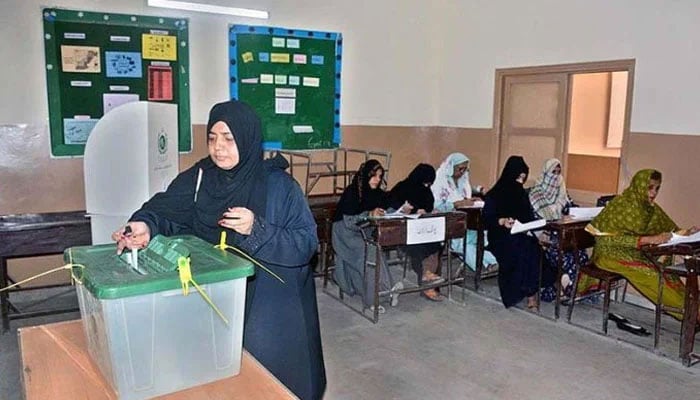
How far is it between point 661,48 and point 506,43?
1482 mm

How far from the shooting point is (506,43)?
214 inches

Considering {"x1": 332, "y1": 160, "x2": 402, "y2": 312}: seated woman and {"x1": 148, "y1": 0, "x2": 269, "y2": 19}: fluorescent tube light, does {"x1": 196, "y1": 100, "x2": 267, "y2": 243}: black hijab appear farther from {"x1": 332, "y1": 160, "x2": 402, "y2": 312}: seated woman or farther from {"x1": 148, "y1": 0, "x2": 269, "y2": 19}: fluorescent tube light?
{"x1": 148, "y1": 0, "x2": 269, "y2": 19}: fluorescent tube light

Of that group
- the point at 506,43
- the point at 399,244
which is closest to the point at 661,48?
the point at 506,43

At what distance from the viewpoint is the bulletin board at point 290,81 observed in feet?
16.5

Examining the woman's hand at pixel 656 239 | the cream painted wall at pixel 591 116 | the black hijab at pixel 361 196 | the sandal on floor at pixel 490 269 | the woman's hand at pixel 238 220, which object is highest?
the cream painted wall at pixel 591 116

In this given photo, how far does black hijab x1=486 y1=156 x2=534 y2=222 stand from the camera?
444 centimetres

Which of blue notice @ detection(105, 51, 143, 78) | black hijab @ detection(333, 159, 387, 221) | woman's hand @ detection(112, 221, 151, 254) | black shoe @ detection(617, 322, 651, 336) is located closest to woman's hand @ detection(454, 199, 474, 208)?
black hijab @ detection(333, 159, 387, 221)

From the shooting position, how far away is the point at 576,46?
484 cm

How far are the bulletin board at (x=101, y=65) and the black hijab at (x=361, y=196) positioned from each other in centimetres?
163

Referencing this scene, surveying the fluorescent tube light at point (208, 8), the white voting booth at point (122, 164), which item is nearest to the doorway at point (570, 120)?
the fluorescent tube light at point (208, 8)

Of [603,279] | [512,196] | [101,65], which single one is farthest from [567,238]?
[101,65]

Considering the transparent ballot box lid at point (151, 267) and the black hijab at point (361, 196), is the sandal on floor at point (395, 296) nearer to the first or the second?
the black hijab at point (361, 196)

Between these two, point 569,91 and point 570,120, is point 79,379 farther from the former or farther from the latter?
point 570,120

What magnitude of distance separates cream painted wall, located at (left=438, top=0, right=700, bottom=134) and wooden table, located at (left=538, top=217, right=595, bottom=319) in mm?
987
